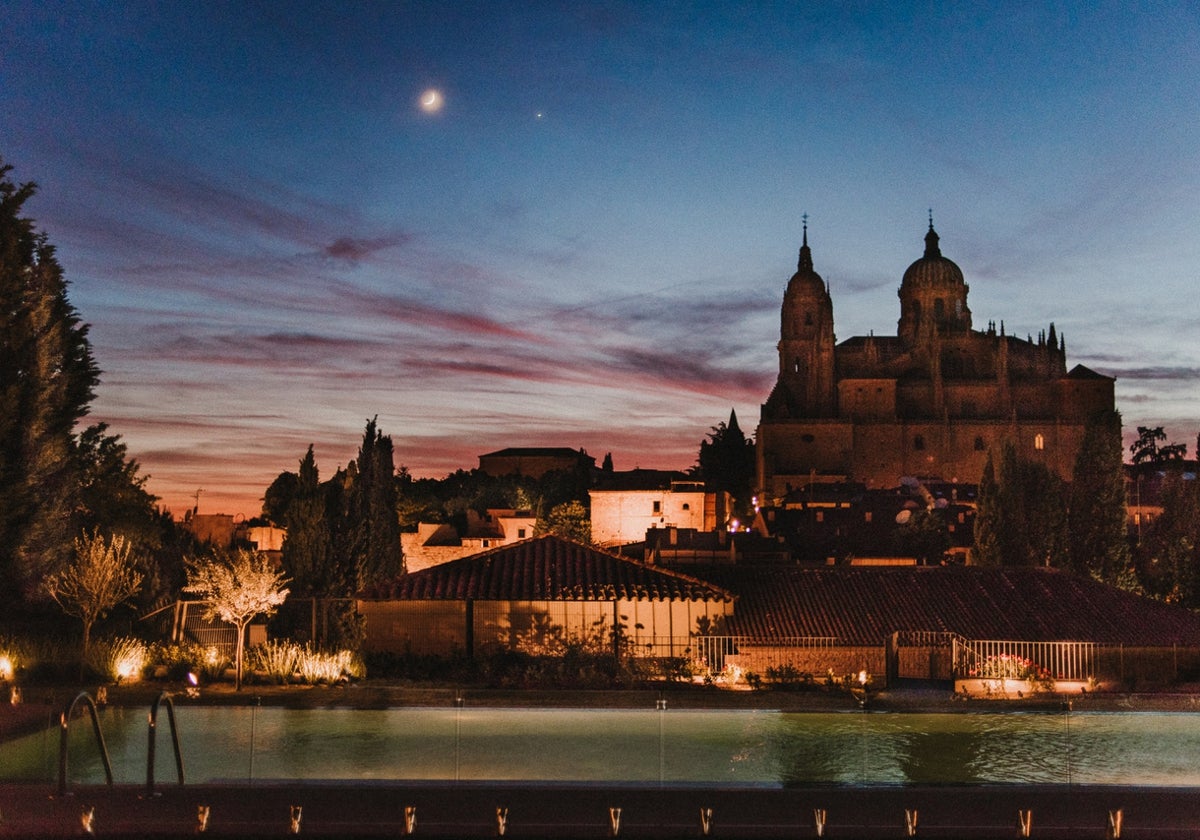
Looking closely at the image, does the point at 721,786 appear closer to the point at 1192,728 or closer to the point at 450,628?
the point at 1192,728

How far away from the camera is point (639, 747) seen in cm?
1325

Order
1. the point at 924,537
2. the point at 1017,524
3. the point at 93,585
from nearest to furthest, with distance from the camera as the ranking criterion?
the point at 93,585 → the point at 1017,524 → the point at 924,537

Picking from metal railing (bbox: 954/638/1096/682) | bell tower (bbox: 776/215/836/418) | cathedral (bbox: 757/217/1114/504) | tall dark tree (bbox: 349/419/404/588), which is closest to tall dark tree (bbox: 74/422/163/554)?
tall dark tree (bbox: 349/419/404/588)

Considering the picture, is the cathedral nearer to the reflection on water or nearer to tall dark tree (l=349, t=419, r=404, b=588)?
tall dark tree (l=349, t=419, r=404, b=588)

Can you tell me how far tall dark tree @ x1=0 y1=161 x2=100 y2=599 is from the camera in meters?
20.2

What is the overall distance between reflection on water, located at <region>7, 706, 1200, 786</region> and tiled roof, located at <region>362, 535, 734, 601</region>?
6.23m

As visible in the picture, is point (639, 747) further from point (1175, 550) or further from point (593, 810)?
point (1175, 550)

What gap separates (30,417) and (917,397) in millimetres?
85963

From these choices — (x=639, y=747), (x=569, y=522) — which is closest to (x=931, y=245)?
(x=569, y=522)

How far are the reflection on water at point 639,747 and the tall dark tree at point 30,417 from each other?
7119mm

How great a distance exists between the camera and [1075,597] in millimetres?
24281

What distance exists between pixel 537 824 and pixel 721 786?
7.13 ft

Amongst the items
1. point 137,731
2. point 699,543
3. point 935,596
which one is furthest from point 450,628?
point 699,543

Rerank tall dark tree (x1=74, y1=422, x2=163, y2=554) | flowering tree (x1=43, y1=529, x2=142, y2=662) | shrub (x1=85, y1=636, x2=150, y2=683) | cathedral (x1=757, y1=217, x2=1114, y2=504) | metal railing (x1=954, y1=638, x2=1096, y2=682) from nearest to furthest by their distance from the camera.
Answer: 1. shrub (x1=85, y1=636, x2=150, y2=683)
2. flowering tree (x1=43, y1=529, x2=142, y2=662)
3. metal railing (x1=954, y1=638, x2=1096, y2=682)
4. tall dark tree (x1=74, y1=422, x2=163, y2=554)
5. cathedral (x1=757, y1=217, x2=1114, y2=504)
